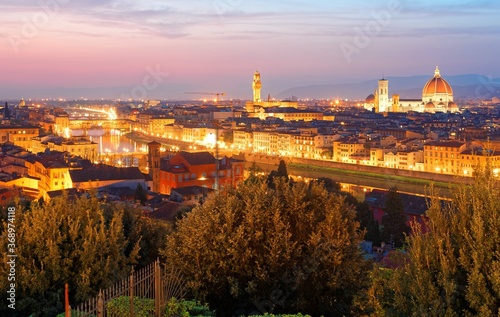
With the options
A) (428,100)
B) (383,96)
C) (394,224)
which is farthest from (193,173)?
(383,96)

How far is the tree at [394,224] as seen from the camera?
1089 cm

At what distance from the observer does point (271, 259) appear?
3490mm

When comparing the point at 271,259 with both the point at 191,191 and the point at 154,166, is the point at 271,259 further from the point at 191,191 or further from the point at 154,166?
the point at 154,166

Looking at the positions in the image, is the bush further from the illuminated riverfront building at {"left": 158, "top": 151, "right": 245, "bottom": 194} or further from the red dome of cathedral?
the red dome of cathedral

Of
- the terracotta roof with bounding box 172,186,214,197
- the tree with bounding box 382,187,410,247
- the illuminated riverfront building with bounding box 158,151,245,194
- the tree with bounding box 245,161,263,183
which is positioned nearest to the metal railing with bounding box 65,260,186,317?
the tree with bounding box 245,161,263,183

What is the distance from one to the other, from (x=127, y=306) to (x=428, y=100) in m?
61.2

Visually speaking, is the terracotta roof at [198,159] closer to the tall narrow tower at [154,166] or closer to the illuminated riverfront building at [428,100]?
the tall narrow tower at [154,166]

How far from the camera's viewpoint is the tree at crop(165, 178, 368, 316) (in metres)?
3.51

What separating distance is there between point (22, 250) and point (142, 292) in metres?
0.83

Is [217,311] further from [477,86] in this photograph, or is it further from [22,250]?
[477,86]

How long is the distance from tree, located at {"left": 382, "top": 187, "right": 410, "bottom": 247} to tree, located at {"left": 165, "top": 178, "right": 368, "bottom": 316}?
7313 millimetres

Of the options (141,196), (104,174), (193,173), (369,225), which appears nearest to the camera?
(369,225)

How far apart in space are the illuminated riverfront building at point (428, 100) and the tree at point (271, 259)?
2232 inches

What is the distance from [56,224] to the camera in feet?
12.1
